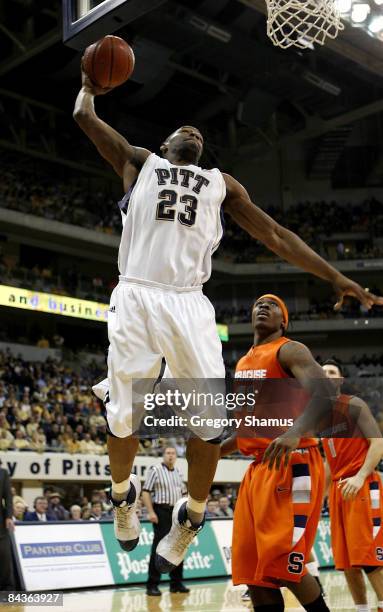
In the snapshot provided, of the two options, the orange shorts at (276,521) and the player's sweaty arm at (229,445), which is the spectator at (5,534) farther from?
the orange shorts at (276,521)

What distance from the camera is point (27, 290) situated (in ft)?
79.8

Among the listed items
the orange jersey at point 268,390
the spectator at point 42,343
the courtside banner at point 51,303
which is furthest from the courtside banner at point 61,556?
the spectator at point 42,343

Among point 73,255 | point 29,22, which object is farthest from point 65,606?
point 73,255

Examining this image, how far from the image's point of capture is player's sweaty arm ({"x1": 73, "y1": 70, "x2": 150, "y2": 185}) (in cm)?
412

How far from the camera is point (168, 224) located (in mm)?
4102

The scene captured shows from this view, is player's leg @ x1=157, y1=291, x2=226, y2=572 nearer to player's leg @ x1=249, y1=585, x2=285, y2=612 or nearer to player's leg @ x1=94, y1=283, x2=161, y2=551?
player's leg @ x1=94, y1=283, x2=161, y2=551

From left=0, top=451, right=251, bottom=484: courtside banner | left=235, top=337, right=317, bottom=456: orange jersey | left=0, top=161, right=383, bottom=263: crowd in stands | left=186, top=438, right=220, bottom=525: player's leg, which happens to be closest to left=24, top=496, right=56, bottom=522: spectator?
left=0, top=451, right=251, bottom=484: courtside banner

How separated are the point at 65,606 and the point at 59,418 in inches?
400

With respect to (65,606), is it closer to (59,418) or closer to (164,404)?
(164,404)

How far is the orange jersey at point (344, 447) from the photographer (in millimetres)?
6195

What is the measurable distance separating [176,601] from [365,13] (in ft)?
39.2

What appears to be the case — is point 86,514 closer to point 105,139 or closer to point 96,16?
point 96,16

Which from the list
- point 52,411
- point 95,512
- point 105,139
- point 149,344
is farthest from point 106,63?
point 52,411

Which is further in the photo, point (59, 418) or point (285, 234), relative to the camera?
point (59, 418)
